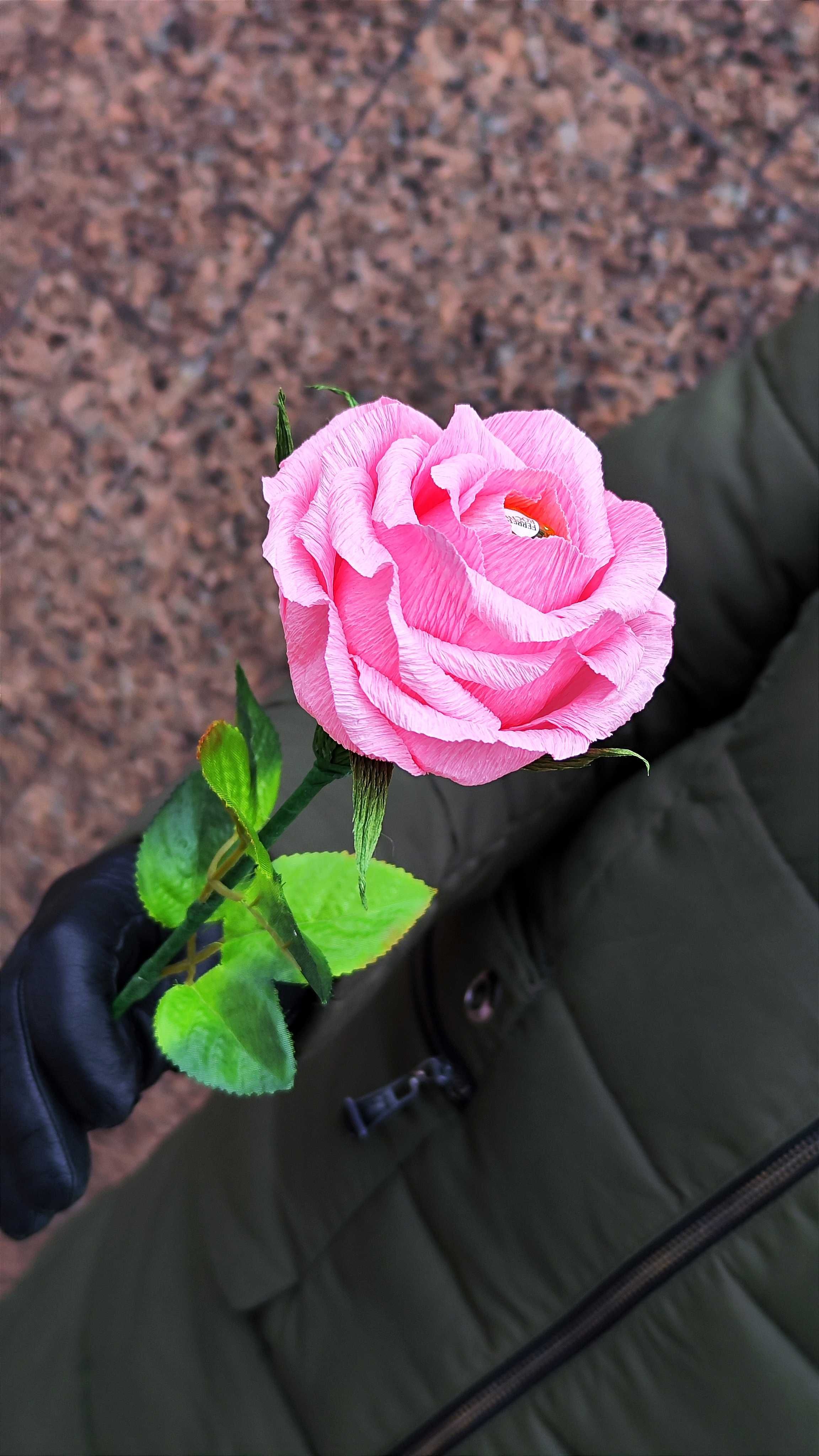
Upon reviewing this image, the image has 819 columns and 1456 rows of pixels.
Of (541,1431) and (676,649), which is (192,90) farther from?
(541,1431)

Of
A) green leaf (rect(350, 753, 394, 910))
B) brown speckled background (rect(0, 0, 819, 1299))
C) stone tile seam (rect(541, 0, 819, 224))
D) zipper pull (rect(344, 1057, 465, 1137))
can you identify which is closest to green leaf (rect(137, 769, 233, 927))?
green leaf (rect(350, 753, 394, 910))

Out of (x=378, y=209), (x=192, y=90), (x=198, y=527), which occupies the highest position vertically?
(x=192, y=90)

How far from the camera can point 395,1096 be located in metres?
0.62

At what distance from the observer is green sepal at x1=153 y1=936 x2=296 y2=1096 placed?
12.0 inches

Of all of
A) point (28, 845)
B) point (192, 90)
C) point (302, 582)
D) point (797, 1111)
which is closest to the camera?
point (302, 582)

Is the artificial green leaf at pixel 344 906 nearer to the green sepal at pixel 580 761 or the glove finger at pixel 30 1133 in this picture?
the green sepal at pixel 580 761

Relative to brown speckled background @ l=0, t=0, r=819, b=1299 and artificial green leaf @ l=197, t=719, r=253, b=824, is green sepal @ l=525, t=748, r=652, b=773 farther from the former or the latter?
brown speckled background @ l=0, t=0, r=819, b=1299

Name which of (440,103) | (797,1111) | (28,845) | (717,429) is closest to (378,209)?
(440,103)

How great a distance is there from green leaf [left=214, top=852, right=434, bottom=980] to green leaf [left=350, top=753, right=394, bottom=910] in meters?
0.10

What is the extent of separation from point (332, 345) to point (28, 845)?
565mm

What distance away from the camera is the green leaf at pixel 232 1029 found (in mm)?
305

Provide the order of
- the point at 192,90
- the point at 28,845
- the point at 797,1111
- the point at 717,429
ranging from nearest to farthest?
the point at 797,1111, the point at 717,429, the point at 192,90, the point at 28,845

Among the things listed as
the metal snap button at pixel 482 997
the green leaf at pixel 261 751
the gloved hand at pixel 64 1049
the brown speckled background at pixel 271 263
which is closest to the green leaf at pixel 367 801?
the green leaf at pixel 261 751

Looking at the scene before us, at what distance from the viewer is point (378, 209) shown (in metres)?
0.87
